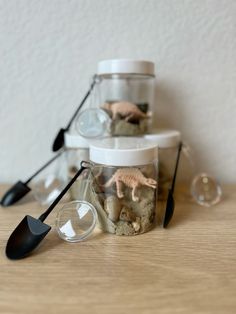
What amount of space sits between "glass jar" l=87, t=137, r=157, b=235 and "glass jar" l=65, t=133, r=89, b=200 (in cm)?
5

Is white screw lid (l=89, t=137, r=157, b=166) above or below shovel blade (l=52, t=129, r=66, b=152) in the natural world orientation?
above

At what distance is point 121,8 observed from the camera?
0.54 meters

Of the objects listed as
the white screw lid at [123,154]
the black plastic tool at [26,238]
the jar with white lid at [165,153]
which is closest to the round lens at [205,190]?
the jar with white lid at [165,153]

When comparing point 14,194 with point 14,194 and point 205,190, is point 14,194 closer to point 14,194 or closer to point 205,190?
point 14,194

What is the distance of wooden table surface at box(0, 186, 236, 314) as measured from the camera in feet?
0.91

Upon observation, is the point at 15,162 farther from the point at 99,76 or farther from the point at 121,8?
the point at 121,8

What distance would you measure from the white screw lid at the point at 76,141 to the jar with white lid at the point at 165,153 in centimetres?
9

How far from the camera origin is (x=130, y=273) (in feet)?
1.06

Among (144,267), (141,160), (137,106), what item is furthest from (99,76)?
(144,267)

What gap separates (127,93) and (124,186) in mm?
213

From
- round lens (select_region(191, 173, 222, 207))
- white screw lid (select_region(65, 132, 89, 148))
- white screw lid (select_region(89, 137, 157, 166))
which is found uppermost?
white screw lid (select_region(89, 137, 157, 166))

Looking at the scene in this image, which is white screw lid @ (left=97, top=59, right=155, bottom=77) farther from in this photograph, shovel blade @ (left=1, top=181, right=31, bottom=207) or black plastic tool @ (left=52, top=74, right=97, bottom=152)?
shovel blade @ (left=1, top=181, right=31, bottom=207)

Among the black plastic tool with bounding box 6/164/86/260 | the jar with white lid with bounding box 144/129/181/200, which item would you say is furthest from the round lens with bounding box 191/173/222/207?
the black plastic tool with bounding box 6/164/86/260

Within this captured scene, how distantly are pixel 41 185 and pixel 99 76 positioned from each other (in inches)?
8.3
